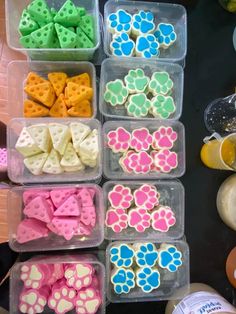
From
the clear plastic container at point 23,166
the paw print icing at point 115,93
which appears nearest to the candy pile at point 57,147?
the clear plastic container at point 23,166

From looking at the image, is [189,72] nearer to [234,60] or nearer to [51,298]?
[234,60]

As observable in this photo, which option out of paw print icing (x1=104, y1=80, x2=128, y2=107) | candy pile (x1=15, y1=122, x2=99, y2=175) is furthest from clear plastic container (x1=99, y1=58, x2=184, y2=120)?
candy pile (x1=15, y1=122, x2=99, y2=175)

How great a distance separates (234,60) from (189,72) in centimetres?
15

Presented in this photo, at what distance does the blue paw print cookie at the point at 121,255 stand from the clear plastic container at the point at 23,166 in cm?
21

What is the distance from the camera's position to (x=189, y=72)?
1.17m

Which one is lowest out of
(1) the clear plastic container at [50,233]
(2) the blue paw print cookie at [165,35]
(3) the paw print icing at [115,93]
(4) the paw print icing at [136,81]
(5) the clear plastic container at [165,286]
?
(5) the clear plastic container at [165,286]

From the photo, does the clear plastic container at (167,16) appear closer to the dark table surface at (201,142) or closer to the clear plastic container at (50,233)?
the dark table surface at (201,142)

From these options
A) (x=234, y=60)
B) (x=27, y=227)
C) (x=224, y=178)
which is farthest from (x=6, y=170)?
(x=234, y=60)

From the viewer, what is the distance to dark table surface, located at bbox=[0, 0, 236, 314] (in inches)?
44.3

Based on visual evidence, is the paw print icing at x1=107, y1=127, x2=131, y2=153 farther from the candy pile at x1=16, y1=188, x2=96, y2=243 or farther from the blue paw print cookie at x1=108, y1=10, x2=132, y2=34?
the blue paw print cookie at x1=108, y1=10, x2=132, y2=34

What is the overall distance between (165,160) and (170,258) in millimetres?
282

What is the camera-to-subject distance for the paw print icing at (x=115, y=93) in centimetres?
108

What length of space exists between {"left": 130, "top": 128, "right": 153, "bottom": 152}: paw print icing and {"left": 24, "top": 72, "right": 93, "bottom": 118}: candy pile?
14cm

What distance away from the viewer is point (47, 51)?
1016 millimetres
